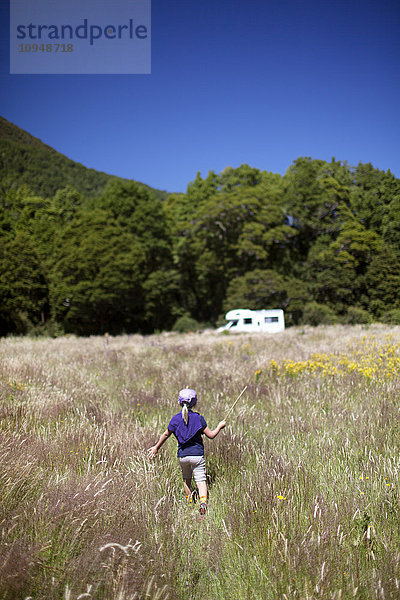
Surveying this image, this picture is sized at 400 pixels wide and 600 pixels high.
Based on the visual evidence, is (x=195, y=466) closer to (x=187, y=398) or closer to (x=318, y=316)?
(x=187, y=398)

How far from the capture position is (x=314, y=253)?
102 feet

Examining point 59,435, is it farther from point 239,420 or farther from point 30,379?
point 30,379

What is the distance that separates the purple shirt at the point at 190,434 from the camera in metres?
3.22

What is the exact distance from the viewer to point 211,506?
118 inches

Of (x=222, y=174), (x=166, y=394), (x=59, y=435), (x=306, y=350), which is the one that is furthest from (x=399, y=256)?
(x=59, y=435)

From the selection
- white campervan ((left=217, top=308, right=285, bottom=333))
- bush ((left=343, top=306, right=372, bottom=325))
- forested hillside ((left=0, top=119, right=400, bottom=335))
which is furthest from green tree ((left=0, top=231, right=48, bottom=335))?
bush ((left=343, top=306, right=372, bottom=325))

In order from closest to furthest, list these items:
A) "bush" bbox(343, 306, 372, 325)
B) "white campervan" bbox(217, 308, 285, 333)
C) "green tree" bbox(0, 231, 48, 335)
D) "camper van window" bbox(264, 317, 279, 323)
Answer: "bush" bbox(343, 306, 372, 325)
"white campervan" bbox(217, 308, 285, 333)
"camper van window" bbox(264, 317, 279, 323)
"green tree" bbox(0, 231, 48, 335)

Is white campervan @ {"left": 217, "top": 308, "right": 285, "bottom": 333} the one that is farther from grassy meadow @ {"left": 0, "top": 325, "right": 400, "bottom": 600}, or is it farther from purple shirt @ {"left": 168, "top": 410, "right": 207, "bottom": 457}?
purple shirt @ {"left": 168, "top": 410, "right": 207, "bottom": 457}

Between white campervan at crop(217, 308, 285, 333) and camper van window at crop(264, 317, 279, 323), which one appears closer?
white campervan at crop(217, 308, 285, 333)

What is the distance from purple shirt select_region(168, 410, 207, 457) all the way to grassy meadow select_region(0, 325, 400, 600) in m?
0.30

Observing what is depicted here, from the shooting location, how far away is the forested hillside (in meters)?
28.9

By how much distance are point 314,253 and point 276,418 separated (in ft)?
91.9

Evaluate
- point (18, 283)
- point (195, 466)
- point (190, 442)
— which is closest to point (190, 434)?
point (190, 442)

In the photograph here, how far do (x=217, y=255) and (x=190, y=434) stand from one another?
30.8 metres
